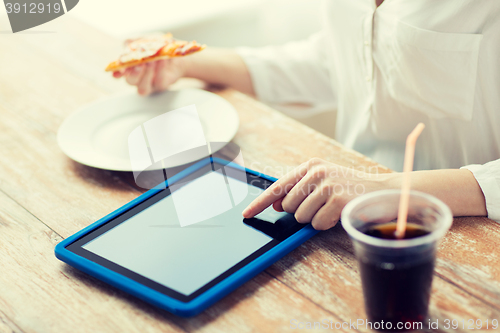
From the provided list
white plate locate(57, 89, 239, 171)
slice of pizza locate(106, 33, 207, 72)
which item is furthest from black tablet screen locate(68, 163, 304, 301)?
slice of pizza locate(106, 33, 207, 72)

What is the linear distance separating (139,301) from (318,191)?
0.30m

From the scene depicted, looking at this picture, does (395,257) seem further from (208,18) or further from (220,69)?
(208,18)

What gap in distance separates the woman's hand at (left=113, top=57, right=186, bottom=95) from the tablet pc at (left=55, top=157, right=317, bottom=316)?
438 millimetres

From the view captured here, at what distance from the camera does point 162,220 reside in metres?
0.74

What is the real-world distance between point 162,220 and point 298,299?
268 mm

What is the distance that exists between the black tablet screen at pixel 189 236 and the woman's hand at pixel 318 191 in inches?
0.9

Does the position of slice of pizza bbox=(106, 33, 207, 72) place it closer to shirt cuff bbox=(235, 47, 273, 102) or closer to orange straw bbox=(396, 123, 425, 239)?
shirt cuff bbox=(235, 47, 273, 102)

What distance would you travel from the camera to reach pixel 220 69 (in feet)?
4.19

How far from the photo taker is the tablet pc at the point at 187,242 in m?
0.61

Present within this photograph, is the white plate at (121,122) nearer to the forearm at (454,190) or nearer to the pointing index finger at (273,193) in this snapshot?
the pointing index finger at (273,193)

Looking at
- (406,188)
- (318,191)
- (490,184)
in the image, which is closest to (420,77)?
(490,184)

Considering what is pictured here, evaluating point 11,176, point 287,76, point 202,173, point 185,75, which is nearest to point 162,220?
point 202,173

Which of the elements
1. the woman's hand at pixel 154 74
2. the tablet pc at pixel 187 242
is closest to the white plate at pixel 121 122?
the woman's hand at pixel 154 74

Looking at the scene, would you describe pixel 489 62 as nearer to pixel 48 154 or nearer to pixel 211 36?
pixel 48 154
